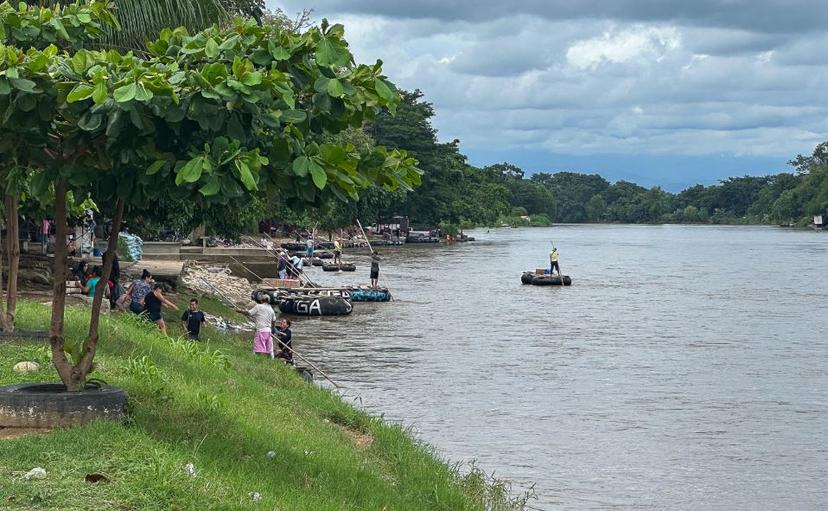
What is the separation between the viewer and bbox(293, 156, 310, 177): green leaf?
29.0 feet

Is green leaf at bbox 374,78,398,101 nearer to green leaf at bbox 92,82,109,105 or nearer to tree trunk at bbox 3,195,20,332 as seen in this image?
green leaf at bbox 92,82,109,105

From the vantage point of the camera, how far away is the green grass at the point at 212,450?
7.97 m

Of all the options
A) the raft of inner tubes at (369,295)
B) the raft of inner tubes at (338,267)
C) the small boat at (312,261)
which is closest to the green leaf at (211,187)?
the raft of inner tubes at (369,295)

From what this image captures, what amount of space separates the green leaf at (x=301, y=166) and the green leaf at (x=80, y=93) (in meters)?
1.66

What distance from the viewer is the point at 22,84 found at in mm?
8539

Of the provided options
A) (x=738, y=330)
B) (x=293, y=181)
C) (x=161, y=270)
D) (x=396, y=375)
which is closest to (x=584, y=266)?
(x=738, y=330)

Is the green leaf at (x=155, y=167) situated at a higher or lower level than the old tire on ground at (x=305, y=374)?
higher

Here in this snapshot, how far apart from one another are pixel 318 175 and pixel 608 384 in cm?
1866

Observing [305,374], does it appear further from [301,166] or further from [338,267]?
[338,267]

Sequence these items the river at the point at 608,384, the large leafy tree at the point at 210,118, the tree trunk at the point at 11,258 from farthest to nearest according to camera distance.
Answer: the river at the point at 608,384
the tree trunk at the point at 11,258
the large leafy tree at the point at 210,118

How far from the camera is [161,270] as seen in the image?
37.5 m

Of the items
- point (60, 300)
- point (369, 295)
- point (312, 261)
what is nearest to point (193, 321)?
point (60, 300)

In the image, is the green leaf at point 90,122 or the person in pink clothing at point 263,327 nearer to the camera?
the green leaf at point 90,122

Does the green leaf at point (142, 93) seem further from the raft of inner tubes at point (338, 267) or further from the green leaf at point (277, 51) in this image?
the raft of inner tubes at point (338, 267)
